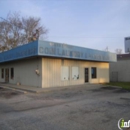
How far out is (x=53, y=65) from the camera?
17.4 meters

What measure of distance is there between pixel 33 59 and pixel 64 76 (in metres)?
3.93

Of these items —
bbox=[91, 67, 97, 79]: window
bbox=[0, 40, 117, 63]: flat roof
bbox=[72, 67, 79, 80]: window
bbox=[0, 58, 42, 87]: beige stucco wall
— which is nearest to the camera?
bbox=[0, 40, 117, 63]: flat roof

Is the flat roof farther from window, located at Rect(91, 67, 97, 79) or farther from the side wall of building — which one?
the side wall of building

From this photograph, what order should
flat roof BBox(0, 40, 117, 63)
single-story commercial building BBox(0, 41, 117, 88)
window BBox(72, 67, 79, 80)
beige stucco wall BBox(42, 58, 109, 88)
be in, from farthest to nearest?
window BBox(72, 67, 79, 80) < beige stucco wall BBox(42, 58, 109, 88) < single-story commercial building BBox(0, 41, 117, 88) < flat roof BBox(0, 40, 117, 63)

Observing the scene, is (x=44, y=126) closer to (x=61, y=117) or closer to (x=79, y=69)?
(x=61, y=117)

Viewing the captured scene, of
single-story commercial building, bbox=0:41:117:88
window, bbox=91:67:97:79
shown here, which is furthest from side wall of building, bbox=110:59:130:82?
window, bbox=91:67:97:79

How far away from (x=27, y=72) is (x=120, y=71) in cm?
1625

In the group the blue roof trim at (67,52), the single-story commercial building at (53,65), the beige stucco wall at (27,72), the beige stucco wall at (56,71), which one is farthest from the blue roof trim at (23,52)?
the beige stucco wall at (56,71)

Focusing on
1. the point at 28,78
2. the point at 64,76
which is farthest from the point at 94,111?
the point at 28,78

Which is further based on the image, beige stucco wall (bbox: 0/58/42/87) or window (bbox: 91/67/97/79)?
window (bbox: 91/67/97/79)

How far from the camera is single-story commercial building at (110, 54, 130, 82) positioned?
2681cm

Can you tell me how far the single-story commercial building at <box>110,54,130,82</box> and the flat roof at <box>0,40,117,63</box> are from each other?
240 inches

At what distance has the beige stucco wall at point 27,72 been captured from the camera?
1711 centimetres

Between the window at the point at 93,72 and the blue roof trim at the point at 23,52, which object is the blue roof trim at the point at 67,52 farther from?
the window at the point at 93,72
